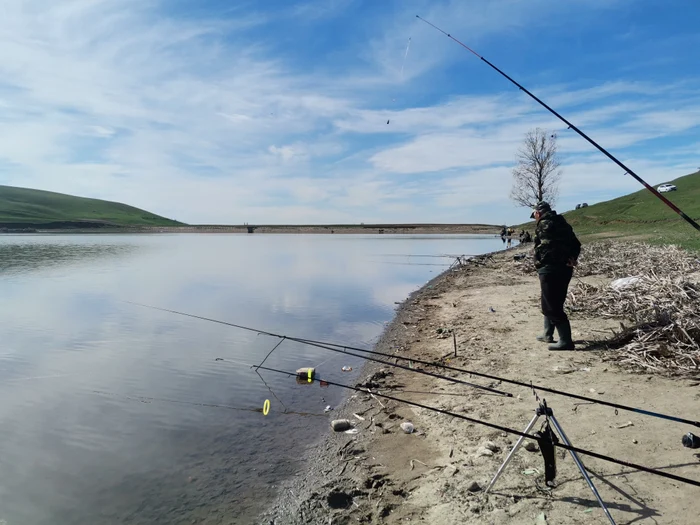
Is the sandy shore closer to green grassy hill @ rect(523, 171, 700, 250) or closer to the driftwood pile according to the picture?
the driftwood pile

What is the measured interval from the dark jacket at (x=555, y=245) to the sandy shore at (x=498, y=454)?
1.62 meters

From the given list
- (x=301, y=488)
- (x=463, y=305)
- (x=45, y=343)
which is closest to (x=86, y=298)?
(x=45, y=343)

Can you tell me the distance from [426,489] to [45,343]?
40.1 ft

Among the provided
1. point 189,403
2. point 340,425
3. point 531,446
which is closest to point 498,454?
point 531,446

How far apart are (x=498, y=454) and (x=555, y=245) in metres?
4.50

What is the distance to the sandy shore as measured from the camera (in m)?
3.85

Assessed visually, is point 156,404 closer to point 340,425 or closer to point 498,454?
point 340,425

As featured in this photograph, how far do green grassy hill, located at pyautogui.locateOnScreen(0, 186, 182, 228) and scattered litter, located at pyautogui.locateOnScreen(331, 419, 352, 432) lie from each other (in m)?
158

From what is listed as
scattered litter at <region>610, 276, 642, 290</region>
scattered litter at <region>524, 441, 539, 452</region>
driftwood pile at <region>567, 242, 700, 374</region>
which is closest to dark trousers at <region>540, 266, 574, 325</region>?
driftwood pile at <region>567, 242, 700, 374</region>

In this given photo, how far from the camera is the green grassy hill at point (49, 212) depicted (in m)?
141

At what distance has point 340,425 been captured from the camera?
659 centimetres

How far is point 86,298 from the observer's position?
65.3 feet

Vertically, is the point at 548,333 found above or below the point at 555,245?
below

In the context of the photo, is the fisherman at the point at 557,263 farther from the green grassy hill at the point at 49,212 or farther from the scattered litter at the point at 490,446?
the green grassy hill at the point at 49,212
